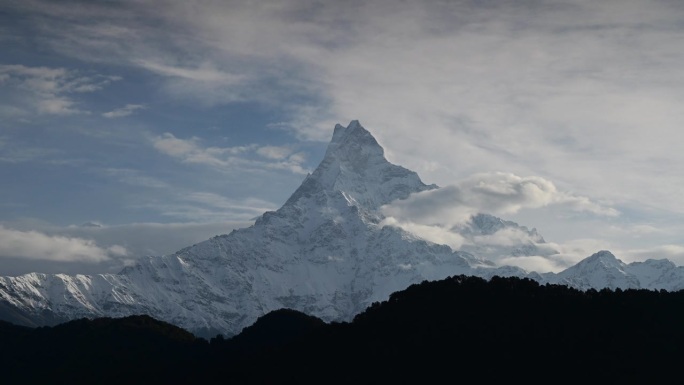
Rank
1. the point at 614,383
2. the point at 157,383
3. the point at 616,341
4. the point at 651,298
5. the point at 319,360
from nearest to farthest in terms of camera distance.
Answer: the point at 614,383 → the point at 616,341 → the point at 651,298 → the point at 319,360 → the point at 157,383

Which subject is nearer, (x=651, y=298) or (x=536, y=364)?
(x=536, y=364)

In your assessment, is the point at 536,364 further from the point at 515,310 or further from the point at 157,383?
the point at 157,383

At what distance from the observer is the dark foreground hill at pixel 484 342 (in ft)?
467

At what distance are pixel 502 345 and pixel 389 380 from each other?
717 inches

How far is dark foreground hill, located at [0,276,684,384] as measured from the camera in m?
142

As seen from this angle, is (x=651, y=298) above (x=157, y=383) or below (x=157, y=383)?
above

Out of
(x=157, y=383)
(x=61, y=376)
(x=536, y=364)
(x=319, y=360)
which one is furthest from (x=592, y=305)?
(x=61, y=376)

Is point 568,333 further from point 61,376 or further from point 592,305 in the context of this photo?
point 61,376

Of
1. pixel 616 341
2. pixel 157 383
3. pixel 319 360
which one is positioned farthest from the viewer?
pixel 157 383

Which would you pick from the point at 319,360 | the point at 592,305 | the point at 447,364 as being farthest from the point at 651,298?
the point at 319,360

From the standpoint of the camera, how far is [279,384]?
16638cm

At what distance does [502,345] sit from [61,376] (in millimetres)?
92133

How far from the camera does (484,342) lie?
511 feet

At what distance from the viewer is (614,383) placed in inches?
5285
